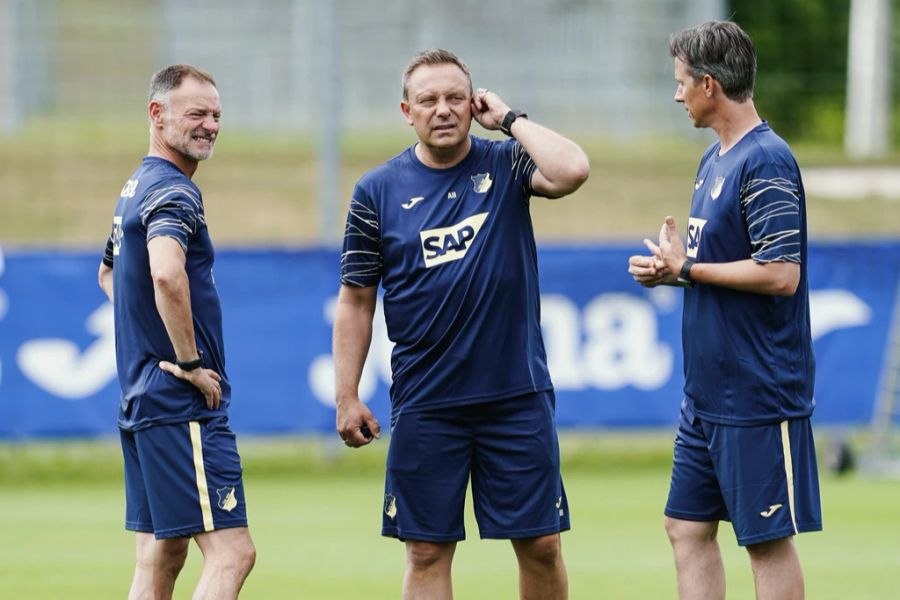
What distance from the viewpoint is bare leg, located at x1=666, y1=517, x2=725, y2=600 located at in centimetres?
613

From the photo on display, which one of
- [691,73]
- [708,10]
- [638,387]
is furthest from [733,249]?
[708,10]

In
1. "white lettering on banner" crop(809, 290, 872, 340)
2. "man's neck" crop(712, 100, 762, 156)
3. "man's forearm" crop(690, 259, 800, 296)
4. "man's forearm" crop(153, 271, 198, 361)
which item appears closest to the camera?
"man's forearm" crop(690, 259, 800, 296)

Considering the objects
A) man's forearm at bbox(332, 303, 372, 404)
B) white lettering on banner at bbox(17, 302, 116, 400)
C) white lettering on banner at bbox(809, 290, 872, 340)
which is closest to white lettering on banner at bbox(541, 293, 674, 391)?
white lettering on banner at bbox(809, 290, 872, 340)

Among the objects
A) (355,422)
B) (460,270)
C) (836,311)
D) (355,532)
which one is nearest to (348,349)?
(355,422)

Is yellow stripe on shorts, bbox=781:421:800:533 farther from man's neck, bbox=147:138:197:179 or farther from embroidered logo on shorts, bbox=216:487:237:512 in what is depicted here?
man's neck, bbox=147:138:197:179

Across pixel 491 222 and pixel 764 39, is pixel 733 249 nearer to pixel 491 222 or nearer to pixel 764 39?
pixel 491 222

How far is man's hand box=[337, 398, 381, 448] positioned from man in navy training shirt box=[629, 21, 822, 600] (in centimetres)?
129

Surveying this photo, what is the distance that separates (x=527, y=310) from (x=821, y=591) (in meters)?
2.98

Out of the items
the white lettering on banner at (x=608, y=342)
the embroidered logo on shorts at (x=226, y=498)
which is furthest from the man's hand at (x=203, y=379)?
the white lettering on banner at (x=608, y=342)

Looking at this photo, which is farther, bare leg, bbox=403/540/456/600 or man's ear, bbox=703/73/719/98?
bare leg, bbox=403/540/456/600

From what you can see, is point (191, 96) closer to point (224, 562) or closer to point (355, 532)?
point (224, 562)

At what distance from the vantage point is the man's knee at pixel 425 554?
245 inches

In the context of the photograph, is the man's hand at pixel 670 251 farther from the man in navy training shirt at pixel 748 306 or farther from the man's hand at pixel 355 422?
the man's hand at pixel 355 422

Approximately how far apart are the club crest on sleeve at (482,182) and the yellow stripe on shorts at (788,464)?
1487 mm
